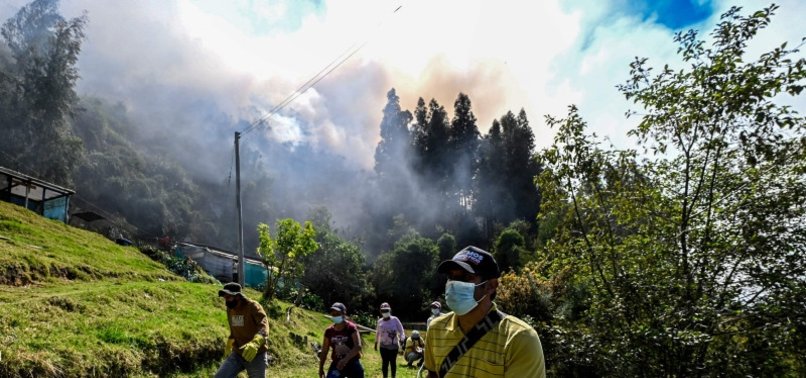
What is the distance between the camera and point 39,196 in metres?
33.4

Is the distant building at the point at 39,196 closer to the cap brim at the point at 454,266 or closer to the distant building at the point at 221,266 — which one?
the distant building at the point at 221,266

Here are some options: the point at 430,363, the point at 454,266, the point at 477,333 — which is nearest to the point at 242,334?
the point at 430,363

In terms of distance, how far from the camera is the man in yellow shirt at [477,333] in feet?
8.27

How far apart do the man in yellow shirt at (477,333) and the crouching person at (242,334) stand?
4047 millimetres

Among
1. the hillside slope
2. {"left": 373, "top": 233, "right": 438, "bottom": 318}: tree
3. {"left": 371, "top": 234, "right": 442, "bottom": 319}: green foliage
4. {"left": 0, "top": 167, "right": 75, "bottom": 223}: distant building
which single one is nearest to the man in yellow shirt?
the hillside slope

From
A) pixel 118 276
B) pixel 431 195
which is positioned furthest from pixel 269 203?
pixel 118 276

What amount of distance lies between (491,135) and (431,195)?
11.9m

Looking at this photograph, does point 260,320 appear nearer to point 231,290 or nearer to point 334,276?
point 231,290

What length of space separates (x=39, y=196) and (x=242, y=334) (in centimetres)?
3497

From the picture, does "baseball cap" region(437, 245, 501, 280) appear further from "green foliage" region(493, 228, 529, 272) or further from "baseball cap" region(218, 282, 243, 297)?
"green foliage" region(493, 228, 529, 272)

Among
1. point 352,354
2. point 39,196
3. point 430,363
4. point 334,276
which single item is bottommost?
point 352,354

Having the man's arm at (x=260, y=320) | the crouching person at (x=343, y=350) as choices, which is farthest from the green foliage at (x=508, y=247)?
the man's arm at (x=260, y=320)

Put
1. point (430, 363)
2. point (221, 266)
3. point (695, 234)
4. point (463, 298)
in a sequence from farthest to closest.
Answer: point (221, 266)
point (695, 234)
point (430, 363)
point (463, 298)

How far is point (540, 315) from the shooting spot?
16.3 metres
